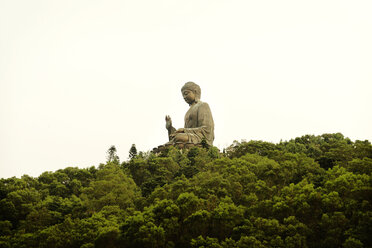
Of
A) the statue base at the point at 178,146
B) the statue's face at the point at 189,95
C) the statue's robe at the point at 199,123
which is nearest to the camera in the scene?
the statue base at the point at 178,146

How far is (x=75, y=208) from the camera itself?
19.4 metres

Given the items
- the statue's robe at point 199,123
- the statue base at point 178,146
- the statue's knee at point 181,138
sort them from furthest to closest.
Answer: the statue's robe at point 199,123 < the statue's knee at point 181,138 < the statue base at point 178,146

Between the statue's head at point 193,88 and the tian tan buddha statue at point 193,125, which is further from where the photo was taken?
the statue's head at point 193,88

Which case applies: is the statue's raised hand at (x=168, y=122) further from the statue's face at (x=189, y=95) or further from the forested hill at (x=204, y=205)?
the forested hill at (x=204, y=205)

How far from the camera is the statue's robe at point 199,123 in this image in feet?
98.3

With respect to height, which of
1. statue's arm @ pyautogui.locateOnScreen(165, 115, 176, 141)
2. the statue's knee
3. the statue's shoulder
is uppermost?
the statue's shoulder

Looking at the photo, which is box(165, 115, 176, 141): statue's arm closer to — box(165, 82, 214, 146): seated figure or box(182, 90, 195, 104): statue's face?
box(165, 82, 214, 146): seated figure

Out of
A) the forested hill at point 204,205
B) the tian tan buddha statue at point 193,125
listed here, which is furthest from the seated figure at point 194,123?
the forested hill at point 204,205

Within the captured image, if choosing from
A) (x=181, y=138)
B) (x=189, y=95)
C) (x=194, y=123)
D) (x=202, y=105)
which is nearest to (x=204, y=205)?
(x=181, y=138)

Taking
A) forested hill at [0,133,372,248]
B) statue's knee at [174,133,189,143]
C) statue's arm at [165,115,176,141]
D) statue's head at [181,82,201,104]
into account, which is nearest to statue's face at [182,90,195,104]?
statue's head at [181,82,201,104]

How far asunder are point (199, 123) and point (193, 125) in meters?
0.54

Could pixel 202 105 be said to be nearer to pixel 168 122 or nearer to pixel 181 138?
pixel 168 122

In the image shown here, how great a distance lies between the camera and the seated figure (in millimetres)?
29453

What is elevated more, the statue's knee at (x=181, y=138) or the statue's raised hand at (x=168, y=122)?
the statue's raised hand at (x=168, y=122)
